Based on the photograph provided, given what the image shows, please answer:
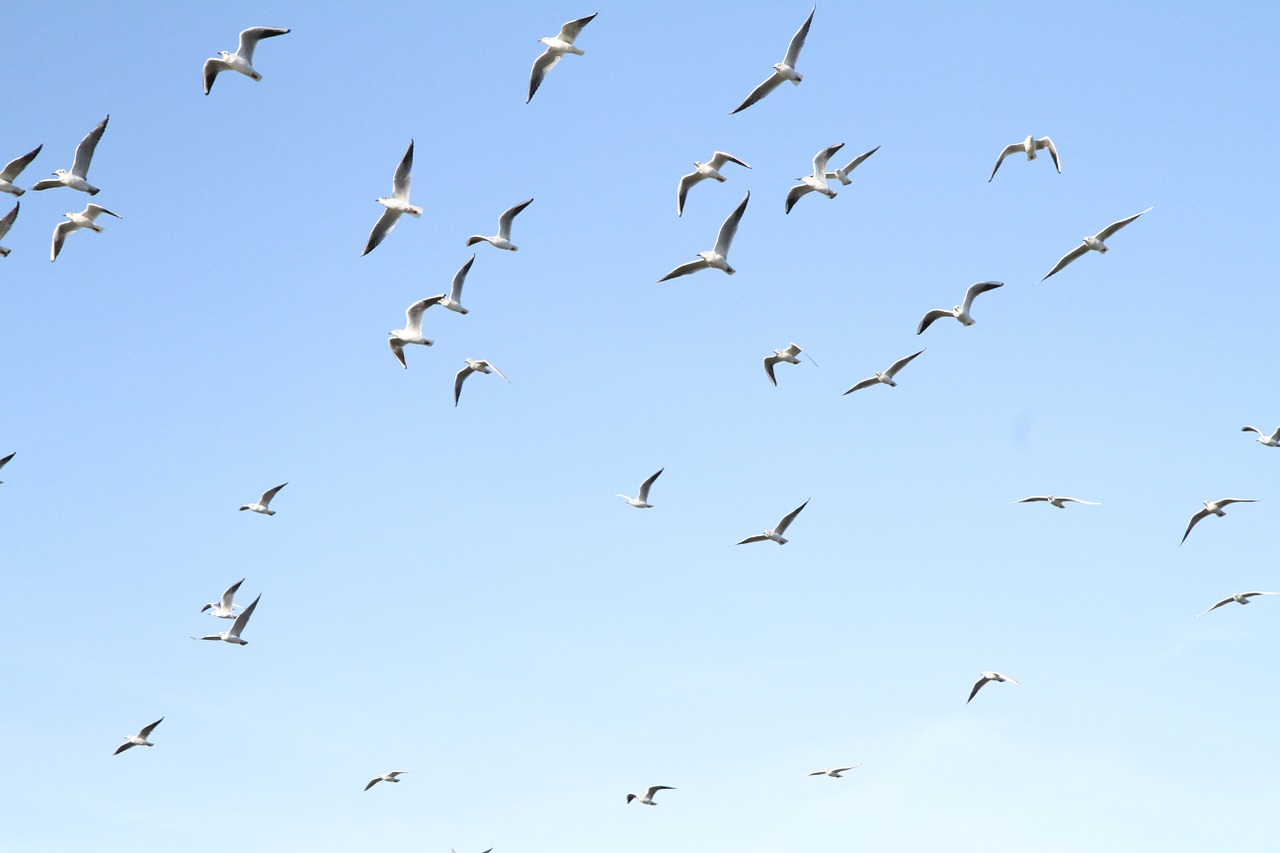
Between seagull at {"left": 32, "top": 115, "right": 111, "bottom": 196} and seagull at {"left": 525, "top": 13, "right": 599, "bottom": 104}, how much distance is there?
43.9ft

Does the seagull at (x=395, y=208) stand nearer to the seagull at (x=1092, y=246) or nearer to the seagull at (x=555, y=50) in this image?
the seagull at (x=555, y=50)

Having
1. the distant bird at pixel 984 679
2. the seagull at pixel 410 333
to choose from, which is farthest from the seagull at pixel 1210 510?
the seagull at pixel 410 333

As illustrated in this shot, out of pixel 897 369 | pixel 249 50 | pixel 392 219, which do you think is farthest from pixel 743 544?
pixel 249 50

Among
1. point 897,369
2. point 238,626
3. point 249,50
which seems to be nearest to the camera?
point 249,50

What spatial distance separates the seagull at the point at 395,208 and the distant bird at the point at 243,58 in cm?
499

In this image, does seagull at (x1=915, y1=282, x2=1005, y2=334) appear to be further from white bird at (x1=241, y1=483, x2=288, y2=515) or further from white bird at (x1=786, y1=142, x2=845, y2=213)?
white bird at (x1=241, y1=483, x2=288, y2=515)

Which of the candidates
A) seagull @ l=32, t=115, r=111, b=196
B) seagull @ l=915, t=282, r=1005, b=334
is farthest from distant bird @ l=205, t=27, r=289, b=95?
seagull @ l=915, t=282, r=1005, b=334

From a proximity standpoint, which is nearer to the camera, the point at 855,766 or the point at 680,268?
the point at 680,268

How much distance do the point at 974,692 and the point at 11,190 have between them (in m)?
36.5

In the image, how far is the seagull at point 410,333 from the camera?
5641cm

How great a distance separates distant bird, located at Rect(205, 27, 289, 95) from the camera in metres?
49.0

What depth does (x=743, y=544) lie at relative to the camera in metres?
61.2

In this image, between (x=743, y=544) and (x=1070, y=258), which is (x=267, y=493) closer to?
(x=743, y=544)

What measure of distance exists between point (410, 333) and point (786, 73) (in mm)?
15786
